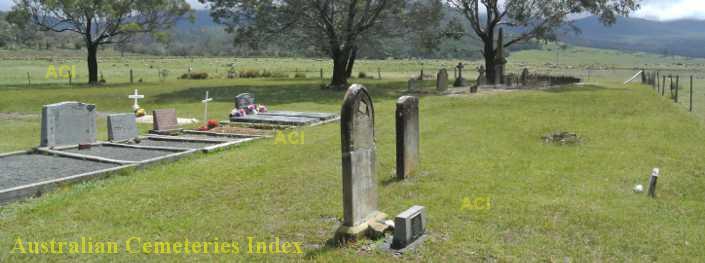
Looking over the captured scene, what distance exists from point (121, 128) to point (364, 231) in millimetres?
9133

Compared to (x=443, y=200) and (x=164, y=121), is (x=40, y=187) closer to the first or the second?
(x=443, y=200)

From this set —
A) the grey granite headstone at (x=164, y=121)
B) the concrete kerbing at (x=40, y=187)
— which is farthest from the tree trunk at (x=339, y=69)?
the concrete kerbing at (x=40, y=187)

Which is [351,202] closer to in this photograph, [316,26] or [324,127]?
[324,127]

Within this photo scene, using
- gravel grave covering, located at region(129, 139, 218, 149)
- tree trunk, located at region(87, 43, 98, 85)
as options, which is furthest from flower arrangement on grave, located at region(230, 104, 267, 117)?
tree trunk, located at region(87, 43, 98, 85)

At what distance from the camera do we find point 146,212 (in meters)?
7.26

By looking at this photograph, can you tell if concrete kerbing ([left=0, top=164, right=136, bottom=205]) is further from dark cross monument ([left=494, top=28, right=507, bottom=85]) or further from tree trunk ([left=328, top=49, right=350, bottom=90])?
dark cross monument ([left=494, top=28, right=507, bottom=85])

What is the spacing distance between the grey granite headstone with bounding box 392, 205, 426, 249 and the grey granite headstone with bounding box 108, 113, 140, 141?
9.43 meters

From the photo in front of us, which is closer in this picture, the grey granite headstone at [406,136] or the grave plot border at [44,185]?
the grave plot border at [44,185]

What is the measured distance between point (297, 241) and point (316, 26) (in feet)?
86.0

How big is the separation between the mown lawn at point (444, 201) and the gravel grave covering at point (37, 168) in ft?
3.05

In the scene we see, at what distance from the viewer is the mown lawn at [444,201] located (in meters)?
5.84

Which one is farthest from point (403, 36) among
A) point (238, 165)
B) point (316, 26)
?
point (238, 165)

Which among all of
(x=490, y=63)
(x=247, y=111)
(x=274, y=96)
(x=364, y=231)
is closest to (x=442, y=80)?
(x=274, y=96)

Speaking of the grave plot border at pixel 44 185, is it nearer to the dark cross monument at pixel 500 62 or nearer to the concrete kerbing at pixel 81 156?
the concrete kerbing at pixel 81 156
